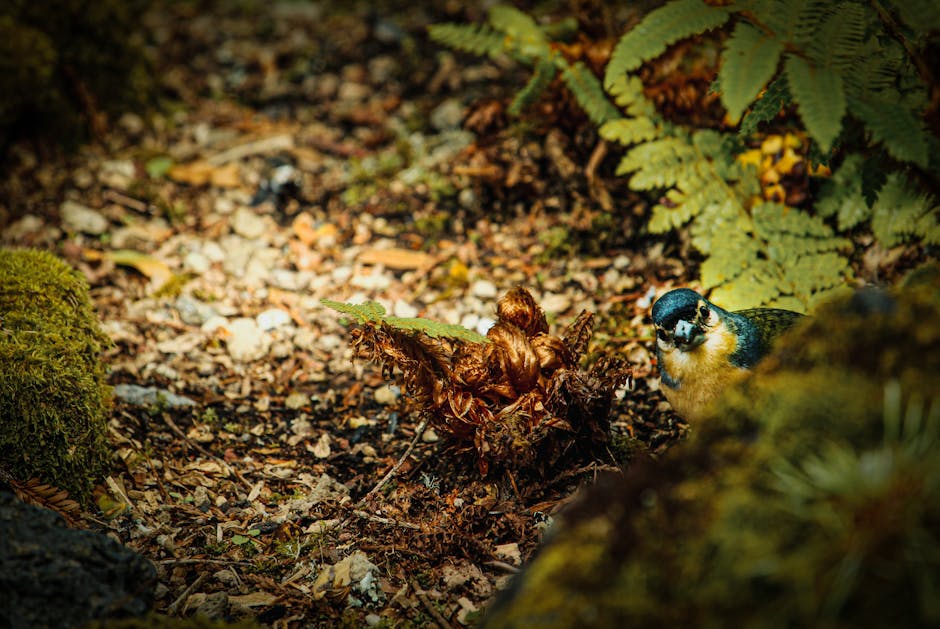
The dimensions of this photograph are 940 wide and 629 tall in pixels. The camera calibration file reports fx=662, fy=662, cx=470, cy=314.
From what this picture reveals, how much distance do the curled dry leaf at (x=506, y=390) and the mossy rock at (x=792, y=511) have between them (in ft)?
3.51

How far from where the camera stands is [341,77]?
22.0ft

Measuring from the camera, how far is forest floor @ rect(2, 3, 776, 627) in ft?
9.88

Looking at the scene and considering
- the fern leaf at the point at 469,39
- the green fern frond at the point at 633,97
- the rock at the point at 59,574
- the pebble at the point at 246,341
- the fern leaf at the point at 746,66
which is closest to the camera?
the rock at the point at 59,574

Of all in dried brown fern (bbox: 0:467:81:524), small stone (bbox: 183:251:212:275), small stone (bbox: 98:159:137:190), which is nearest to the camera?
dried brown fern (bbox: 0:467:81:524)

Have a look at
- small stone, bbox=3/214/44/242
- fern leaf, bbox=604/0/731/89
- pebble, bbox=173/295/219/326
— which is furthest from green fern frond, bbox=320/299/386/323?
small stone, bbox=3/214/44/242

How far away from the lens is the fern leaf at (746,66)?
246 cm

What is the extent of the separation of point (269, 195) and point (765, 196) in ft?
12.7

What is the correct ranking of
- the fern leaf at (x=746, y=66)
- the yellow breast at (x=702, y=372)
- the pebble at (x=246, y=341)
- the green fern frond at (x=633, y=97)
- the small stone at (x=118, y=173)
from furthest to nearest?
1. the small stone at (x=118, y=173)
2. the pebble at (x=246, y=341)
3. the green fern frond at (x=633, y=97)
4. the yellow breast at (x=702, y=372)
5. the fern leaf at (x=746, y=66)

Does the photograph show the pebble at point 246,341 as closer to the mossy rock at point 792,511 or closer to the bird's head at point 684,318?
the bird's head at point 684,318

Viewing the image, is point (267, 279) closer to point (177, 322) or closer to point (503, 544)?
point (177, 322)

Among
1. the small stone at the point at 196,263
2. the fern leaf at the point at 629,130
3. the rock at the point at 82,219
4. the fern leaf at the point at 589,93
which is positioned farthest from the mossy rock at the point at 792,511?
the rock at the point at 82,219

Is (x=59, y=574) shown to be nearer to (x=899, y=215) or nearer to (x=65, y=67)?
(x=899, y=215)

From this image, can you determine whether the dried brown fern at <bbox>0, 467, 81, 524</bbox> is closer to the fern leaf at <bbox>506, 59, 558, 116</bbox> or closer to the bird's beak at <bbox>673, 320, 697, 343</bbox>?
the bird's beak at <bbox>673, 320, 697, 343</bbox>

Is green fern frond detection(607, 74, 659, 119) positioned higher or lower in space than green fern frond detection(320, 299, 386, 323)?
higher
